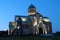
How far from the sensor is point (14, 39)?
26.6m

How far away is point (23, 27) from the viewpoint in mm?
50875

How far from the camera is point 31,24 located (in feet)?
168

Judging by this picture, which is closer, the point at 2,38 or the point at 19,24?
the point at 2,38

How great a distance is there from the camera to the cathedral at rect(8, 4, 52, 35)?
1964 inches

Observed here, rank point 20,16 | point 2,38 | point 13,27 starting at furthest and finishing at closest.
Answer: point 20,16
point 13,27
point 2,38

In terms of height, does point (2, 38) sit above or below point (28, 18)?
below

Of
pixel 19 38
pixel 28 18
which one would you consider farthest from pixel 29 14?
pixel 19 38

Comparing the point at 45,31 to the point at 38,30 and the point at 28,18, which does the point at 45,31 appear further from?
the point at 28,18

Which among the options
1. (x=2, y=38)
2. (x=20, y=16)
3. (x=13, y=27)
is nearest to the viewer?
(x=2, y=38)

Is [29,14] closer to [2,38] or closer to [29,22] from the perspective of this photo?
[29,22]

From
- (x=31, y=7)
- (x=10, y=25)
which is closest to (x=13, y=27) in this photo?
(x=10, y=25)

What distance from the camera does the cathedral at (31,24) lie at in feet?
164

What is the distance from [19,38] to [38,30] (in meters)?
24.0

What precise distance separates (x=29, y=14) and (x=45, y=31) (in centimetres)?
691
